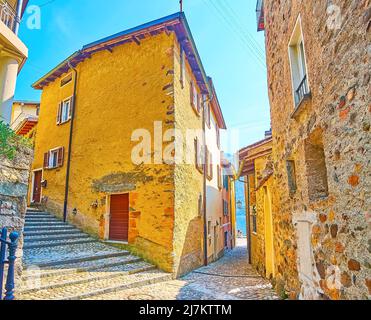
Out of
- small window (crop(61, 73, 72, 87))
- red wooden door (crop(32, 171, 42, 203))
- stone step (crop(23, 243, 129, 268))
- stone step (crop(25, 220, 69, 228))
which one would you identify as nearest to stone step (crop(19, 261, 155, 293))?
stone step (crop(23, 243, 129, 268))

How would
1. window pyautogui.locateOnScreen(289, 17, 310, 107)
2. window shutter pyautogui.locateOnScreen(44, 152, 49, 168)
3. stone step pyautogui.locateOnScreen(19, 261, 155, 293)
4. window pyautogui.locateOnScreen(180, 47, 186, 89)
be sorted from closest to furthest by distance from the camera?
window pyautogui.locateOnScreen(289, 17, 310, 107) < stone step pyautogui.locateOnScreen(19, 261, 155, 293) < window pyautogui.locateOnScreen(180, 47, 186, 89) < window shutter pyautogui.locateOnScreen(44, 152, 49, 168)

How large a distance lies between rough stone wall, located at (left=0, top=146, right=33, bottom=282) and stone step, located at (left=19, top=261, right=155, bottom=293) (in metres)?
0.78

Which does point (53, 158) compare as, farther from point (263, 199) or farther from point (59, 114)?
point (263, 199)

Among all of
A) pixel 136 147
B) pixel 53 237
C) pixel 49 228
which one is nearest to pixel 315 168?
pixel 136 147

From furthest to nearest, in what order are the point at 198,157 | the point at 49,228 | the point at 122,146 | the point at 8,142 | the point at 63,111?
the point at 63,111, the point at 198,157, the point at 122,146, the point at 49,228, the point at 8,142

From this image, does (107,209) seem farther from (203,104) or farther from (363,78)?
(363,78)

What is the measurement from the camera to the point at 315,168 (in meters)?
3.58

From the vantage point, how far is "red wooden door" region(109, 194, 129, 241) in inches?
322

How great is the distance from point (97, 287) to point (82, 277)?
56 centimetres

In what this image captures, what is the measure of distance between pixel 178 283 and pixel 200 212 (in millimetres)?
3883

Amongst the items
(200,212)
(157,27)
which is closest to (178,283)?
(200,212)

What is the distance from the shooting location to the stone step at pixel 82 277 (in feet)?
15.5

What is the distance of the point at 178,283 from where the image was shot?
6406 mm

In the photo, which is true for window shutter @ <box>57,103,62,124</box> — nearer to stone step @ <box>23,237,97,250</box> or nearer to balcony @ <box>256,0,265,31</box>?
stone step @ <box>23,237,97,250</box>
